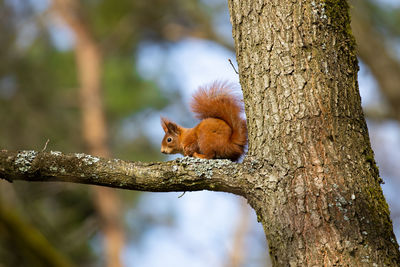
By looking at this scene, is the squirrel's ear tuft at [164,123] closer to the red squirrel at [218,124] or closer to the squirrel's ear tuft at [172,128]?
the squirrel's ear tuft at [172,128]

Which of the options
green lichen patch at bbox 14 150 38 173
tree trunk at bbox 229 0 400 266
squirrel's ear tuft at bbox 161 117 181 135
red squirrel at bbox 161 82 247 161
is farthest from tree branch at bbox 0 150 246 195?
squirrel's ear tuft at bbox 161 117 181 135

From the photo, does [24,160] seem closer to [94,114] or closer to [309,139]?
[309,139]

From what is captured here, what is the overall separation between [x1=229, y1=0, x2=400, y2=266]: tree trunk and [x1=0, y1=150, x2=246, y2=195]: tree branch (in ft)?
0.40

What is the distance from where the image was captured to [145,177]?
1.83 metres

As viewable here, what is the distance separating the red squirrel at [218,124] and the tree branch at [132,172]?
0.79 meters

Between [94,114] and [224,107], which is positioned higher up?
[94,114]

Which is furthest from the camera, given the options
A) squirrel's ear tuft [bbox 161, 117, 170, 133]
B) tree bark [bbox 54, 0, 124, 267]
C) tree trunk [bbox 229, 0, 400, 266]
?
tree bark [bbox 54, 0, 124, 267]

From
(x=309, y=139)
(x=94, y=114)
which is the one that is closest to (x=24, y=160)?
(x=309, y=139)

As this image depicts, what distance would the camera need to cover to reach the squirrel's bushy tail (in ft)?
8.69

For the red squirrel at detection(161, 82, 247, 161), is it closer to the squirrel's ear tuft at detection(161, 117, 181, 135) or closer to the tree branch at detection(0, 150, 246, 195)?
the squirrel's ear tuft at detection(161, 117, 181, 135)

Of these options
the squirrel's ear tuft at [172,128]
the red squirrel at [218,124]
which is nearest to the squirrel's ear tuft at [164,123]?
the squirrel's ear tuft at [172,128]

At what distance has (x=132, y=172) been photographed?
6.06 feet

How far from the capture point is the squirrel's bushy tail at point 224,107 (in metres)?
2.65

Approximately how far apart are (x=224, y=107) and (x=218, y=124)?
104 millimetres
